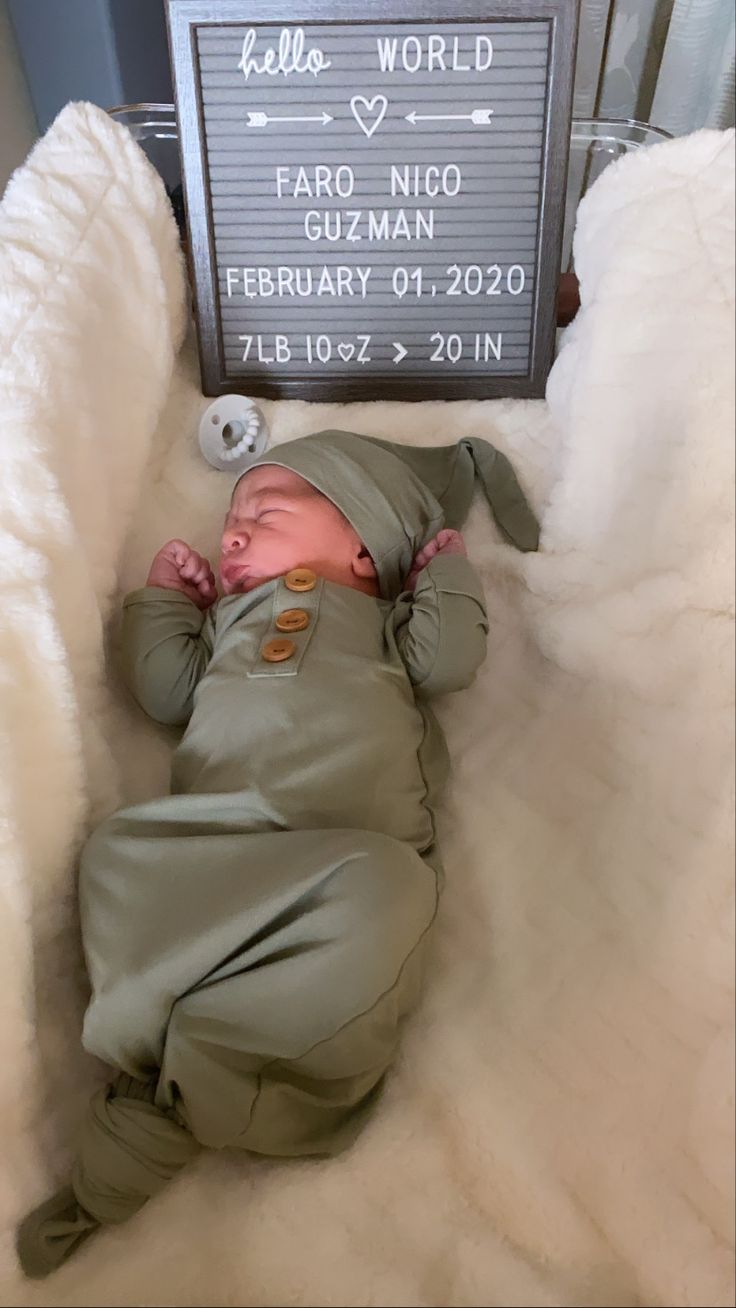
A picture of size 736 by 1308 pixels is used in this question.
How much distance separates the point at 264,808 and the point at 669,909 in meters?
0.35

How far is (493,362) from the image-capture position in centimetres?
129

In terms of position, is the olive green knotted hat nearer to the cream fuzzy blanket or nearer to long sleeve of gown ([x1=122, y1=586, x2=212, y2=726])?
the cream fuzzy blanket

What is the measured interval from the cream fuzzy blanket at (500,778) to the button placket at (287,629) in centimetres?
17

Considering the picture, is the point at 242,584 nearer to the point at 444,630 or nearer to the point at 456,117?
the point at 444,630

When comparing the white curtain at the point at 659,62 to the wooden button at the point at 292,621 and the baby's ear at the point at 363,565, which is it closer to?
the baby's ear at the point at 363,565

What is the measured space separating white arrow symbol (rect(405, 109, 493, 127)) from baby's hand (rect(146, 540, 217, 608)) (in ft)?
1.89

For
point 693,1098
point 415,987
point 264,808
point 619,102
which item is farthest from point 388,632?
point 619,102

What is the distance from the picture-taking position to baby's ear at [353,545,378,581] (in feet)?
3.63

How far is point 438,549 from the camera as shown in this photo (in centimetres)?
111

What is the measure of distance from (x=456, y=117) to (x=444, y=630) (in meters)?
0.63

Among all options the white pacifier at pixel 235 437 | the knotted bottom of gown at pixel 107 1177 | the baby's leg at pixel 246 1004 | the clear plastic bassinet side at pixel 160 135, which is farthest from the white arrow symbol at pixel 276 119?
the knotted bottom of gown at pixel 107 1177

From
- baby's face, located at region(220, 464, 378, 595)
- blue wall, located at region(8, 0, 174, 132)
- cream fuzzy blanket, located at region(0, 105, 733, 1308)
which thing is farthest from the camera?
blue wall, located at region(8, 0, 174, 132)

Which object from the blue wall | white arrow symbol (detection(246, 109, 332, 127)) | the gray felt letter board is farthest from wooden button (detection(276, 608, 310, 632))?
the blue wall

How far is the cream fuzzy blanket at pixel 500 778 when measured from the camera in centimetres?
69
